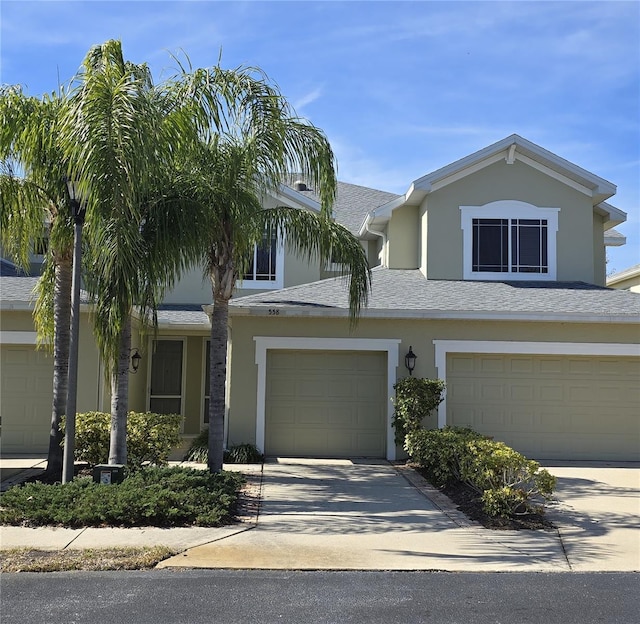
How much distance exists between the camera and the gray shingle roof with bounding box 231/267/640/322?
13883 mm

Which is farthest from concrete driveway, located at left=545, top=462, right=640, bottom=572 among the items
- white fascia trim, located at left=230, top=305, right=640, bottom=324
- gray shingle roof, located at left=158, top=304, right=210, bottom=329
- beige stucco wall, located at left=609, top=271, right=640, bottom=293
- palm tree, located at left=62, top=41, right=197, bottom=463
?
beige stucco wall, located at left=609, top=271, right=640, bottom=293

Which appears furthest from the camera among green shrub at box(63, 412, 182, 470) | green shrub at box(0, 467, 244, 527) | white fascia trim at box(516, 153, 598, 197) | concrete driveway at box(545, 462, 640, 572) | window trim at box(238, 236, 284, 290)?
window trim at box(238, 236, 284, 290)

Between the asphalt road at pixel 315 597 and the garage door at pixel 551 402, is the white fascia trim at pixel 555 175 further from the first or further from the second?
the asphalt road at pixel 315 597

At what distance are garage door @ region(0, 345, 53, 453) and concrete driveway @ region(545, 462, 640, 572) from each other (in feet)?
31.1

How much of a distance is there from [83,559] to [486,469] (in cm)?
487

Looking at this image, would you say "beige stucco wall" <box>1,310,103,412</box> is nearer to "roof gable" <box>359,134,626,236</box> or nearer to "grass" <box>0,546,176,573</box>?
"grass" <box>0,546,176,573</box>

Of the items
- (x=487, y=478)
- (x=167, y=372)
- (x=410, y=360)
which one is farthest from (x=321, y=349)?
(x=487, y=478)

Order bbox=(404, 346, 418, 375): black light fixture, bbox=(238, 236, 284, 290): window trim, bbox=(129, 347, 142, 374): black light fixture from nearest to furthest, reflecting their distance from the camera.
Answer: bbox=(404, 346, 418, 375): black light fixture, bbox=(129, 347, 142, 374): black light fixture, bbox=(238, 236, 284, 290): window trim

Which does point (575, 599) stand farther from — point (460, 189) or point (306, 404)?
point (460, 189)

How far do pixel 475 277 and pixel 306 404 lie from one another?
5.11 metres

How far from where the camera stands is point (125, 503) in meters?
8.30

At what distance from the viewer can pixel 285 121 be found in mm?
10844

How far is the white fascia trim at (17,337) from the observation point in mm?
14055

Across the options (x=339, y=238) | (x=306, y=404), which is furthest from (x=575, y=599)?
(x=306, y=404)
